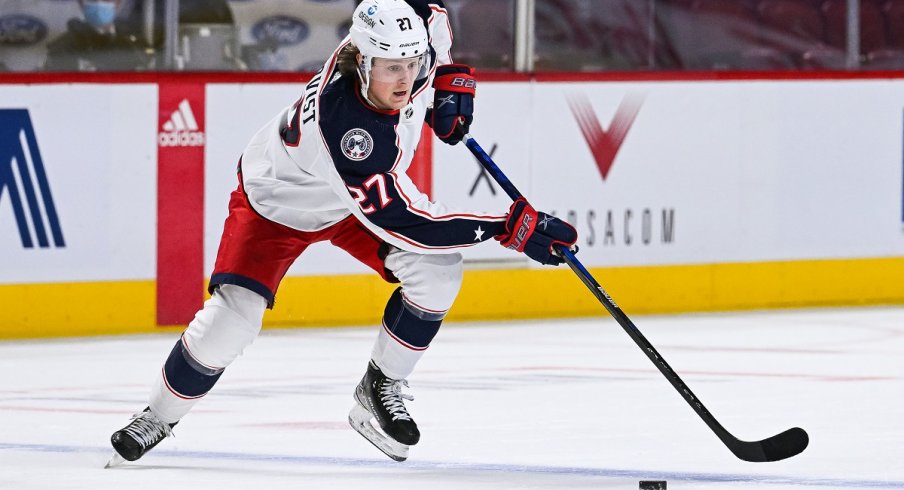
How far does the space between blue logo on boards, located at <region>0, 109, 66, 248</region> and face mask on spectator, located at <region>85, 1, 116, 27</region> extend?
1.45 feet

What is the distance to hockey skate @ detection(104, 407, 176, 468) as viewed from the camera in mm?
4086

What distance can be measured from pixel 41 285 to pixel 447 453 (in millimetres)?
2450

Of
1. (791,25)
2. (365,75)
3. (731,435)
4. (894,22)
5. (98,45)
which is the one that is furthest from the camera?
(894,22)

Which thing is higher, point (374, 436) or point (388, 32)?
point (388, 32)

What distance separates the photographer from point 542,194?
698cm

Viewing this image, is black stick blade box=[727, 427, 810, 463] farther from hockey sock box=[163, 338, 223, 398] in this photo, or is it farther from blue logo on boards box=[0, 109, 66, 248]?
blue logo on boards box=[0, 109, 66, 248]

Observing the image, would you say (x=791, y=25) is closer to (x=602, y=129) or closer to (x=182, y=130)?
(x=602, y=129)

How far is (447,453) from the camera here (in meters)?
4.32

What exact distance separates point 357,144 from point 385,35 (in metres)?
0.26

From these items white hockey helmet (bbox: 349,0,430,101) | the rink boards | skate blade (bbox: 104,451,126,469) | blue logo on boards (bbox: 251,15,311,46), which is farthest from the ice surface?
blue logo on boards (bbox: 251,15,311,46)

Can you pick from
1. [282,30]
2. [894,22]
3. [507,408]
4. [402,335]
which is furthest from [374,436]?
[894,22]

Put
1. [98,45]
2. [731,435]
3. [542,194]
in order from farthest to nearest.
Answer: [542,194] → [98,45] → [731,435]

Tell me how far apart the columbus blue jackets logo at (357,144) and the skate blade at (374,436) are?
75 centimetres

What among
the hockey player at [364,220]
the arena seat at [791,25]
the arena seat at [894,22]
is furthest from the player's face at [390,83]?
the arena seat at [894,22]
